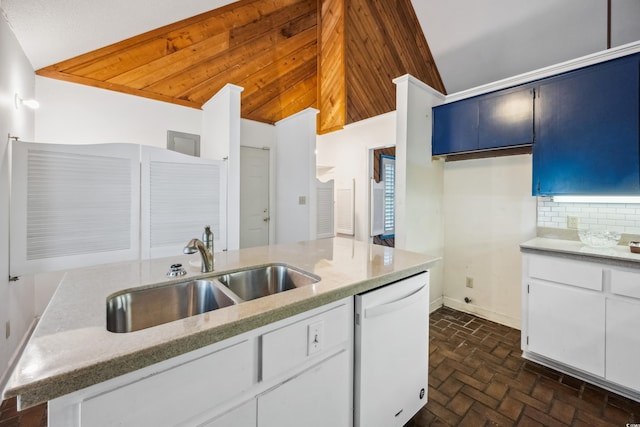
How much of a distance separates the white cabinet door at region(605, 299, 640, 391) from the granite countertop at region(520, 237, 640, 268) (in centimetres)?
27

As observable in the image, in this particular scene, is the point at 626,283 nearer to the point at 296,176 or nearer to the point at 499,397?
the point at 499,397

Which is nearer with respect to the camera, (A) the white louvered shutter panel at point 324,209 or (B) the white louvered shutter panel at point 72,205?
(B) the white louvered shutter panel at point 72,205

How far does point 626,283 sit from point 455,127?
1.90m

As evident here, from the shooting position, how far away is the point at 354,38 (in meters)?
5.07

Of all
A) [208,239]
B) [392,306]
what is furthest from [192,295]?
[392,306]

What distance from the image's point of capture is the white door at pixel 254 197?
448 centimetres

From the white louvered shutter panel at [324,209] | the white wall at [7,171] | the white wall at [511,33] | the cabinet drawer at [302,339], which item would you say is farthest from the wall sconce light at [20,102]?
the white wall at [511,33]

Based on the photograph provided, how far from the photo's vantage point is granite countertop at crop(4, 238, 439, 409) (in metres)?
0.62

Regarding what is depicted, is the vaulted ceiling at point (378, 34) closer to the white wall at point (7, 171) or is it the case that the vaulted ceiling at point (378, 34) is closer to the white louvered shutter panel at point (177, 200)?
the white wall at point (7, 171)

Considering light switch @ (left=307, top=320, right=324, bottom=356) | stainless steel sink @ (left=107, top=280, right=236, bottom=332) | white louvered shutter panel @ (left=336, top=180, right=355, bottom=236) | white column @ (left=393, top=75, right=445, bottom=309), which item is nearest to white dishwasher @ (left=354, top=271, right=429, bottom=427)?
light switch @ (left=307, top=320, right=324, bottom=356)

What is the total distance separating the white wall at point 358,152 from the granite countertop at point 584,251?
8.24 ft

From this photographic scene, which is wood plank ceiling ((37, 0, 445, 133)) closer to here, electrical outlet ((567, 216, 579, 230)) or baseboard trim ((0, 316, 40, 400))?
baseboard trim ((0, 316, 40, 400))

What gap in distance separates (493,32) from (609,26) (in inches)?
42.2

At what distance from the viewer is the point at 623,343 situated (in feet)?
6.03
